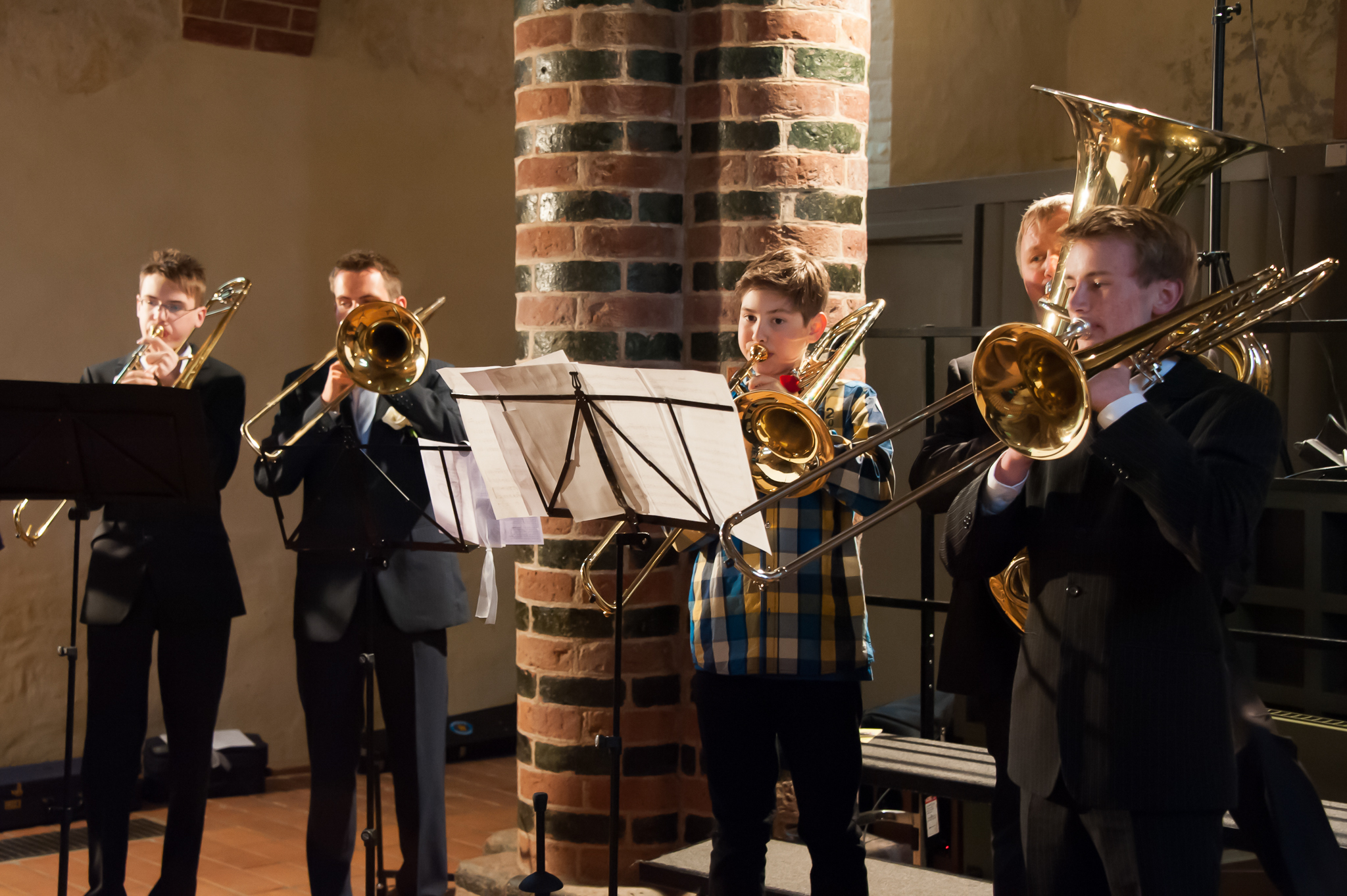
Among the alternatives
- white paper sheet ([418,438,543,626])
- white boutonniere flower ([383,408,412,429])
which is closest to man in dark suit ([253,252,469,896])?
white boutonniere flower ([383,408,412,429])

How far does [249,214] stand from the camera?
529 cm

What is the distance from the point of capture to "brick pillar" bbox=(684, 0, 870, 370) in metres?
3.53

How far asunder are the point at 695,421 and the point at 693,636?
64 cm

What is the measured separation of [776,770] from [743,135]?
5.51ft

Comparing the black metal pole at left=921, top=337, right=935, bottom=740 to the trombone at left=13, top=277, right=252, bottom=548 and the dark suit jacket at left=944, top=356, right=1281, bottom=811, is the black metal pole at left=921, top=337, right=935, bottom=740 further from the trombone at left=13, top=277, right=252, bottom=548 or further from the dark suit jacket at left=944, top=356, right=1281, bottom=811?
the trombone at left=13, top=277, right=252, bottom=548

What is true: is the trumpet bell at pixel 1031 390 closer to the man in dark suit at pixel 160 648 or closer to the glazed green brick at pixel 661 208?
the glazed green brick at pixel 661 208

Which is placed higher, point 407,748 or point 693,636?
point 693,636

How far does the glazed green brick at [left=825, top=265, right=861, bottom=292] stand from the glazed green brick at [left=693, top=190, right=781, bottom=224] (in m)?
0.21

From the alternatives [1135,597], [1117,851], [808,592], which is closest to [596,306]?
[808,592]

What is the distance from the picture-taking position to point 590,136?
3.55m

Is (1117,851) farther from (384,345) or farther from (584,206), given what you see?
(584,206)

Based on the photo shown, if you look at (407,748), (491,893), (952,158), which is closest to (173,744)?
(407,748)

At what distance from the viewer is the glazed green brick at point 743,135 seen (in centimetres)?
353

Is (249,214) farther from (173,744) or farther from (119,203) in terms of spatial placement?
(173,744)
